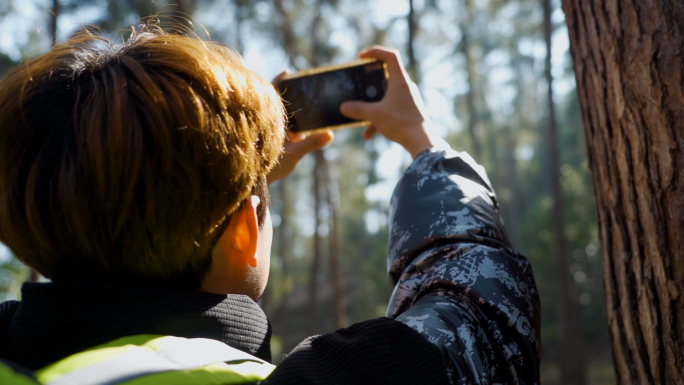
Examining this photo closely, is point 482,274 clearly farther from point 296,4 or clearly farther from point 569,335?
point 296,4

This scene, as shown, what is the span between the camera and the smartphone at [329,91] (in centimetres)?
192

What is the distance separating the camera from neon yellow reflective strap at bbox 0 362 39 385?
74 centimetres

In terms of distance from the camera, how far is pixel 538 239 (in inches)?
882

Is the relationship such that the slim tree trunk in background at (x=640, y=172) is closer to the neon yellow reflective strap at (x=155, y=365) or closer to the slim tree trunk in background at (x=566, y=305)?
the neon yellow reflective strap at (x=155, y=365)

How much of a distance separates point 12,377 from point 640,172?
5.26 ft

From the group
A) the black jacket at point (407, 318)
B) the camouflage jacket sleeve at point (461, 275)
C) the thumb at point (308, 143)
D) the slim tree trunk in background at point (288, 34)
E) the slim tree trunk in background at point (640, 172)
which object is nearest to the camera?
the black jacket at point (407, 318)

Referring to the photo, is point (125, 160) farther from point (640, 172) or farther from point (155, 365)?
point (640, 172)

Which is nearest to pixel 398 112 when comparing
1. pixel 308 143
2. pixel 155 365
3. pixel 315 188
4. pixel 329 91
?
pixel 329 91

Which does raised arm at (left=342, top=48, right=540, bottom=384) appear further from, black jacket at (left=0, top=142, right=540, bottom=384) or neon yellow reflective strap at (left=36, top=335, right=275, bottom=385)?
neon yellow reflective strap at (left=36, top=335, right=275, bottom=385)

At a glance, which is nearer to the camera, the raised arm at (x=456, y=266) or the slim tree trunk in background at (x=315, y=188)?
the raised arm at (x=456, y=266)

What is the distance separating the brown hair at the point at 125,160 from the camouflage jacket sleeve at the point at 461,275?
0.46m

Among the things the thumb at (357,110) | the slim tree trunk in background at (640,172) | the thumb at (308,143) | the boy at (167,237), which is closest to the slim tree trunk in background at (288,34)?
the thumb at (308,143)

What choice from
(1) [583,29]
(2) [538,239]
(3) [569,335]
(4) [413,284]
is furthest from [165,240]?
(2) [538,239]

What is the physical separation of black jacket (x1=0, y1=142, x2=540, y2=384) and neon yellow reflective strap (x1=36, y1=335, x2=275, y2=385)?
8 centimetres
